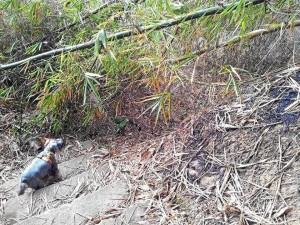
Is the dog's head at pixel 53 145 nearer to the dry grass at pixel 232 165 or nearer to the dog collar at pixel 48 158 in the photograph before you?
the dog collar at pixel 48 158

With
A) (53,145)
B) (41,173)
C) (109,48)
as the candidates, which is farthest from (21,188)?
(109,48)

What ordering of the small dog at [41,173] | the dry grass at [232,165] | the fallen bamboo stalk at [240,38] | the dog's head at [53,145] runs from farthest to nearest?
the dog's head at [53,145]
the small dog at [41,173]
the fallen bamboo stalk at [240,38]
the dry grass at [232,165]

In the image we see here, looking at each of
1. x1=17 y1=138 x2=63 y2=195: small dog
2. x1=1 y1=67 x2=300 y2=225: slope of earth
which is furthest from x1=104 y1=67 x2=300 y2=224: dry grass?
x1=17 y1=138 x2=63 y2=195: small dog

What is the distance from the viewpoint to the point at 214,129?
57.3 inches

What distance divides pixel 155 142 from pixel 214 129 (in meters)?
0.36

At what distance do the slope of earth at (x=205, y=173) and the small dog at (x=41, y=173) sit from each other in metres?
0.04

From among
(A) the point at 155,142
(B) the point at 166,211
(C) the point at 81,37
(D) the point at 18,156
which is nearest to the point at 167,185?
(B) the point at 166,211

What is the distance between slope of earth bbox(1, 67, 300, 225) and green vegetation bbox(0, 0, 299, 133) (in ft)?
0.39

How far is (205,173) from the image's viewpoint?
4.35 ft

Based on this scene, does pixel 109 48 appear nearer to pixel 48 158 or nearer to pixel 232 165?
pixel 48 158

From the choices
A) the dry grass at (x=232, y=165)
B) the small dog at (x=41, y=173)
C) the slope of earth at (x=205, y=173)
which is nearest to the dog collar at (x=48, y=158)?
the small dog at (x=41, y=173)

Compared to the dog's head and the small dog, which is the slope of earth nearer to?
the small dog

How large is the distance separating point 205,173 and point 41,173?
0.83 metres

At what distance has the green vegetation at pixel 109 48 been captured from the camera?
1.55 metres
